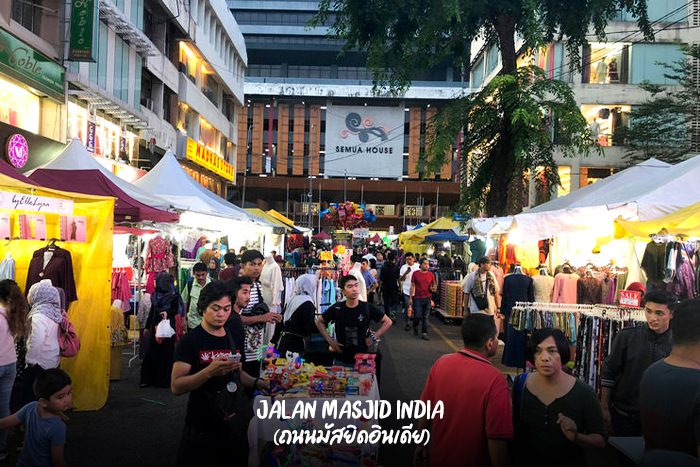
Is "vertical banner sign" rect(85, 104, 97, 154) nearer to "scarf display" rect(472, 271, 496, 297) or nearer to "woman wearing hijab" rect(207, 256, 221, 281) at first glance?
"woman wearing hijab" rect(207, 256, 221, 281)

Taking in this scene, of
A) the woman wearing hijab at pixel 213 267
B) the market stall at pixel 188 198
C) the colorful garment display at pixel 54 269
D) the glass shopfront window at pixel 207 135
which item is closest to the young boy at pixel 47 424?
the colorful garment display at pixel 54 269

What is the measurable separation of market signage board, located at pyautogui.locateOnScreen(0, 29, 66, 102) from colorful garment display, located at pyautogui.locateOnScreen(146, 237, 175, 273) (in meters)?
6.53

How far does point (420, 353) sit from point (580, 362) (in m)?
4.74

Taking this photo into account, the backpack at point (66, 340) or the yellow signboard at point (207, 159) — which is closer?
the backpack at point (66, 340)

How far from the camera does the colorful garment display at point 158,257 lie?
11.5 m

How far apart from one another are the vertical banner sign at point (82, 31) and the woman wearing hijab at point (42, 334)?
1256 centimetres

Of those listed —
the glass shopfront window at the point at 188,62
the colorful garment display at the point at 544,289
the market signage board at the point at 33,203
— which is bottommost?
the colorful garment display at the point at 544,289

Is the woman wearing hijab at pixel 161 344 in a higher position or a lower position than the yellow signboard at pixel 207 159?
lower

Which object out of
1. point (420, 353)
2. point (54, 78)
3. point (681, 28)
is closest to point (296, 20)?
point (681, 28)

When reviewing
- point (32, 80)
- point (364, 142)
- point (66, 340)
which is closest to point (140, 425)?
point (66, 340)

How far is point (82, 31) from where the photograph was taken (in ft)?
54.8

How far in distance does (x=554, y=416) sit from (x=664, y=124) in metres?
29.7

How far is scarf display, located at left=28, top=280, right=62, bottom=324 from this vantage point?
624cm

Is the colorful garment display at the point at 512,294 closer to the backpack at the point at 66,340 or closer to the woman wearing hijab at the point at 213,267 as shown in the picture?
the woman wearing hijab at the point at 213,267
